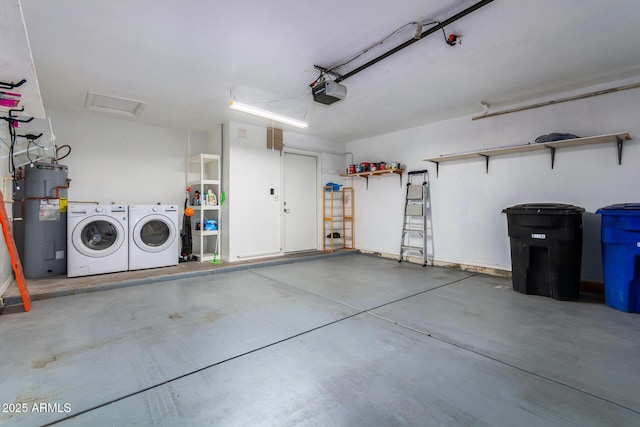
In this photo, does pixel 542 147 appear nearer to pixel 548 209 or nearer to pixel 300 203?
pixel 548 209

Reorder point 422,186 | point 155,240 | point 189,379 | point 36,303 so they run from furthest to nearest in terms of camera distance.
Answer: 1. point 422,186
2. point 155,240
3. point 36,303
4. point 189,379

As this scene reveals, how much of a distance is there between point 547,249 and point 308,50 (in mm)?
3520

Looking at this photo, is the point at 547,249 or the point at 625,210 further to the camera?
the point at 547,249

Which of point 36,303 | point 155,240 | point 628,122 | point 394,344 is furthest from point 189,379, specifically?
point 628,122

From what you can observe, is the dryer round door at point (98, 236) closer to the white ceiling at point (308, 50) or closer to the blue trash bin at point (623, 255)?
the white ceiling at point (308, 50)

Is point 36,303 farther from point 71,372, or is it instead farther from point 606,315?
point 606,315

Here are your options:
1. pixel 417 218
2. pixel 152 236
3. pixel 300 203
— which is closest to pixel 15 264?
pixel 152 236

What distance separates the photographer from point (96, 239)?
164 inches

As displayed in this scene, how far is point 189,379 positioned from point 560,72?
4731mm

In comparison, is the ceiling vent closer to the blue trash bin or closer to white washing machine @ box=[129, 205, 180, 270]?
white washing machine @ box=[129, 205, 180, 270]

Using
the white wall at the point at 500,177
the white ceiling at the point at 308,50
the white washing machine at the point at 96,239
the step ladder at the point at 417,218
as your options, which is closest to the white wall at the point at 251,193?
the white ceiling at the point at 308,50

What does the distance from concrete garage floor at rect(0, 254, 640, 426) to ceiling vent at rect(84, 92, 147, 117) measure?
8.84 feet

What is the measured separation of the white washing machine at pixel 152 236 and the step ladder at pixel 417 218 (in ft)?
13.6

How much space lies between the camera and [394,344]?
2.19m
